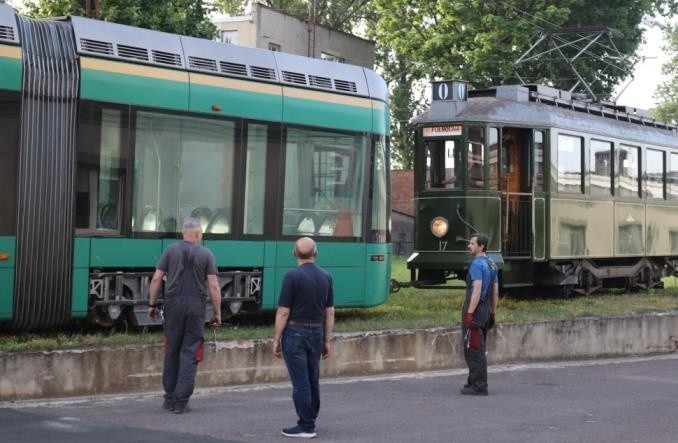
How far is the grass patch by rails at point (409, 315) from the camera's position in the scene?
39.9 ft

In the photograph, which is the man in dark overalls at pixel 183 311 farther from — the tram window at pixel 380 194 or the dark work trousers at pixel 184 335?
the tram window at pixel 380 194

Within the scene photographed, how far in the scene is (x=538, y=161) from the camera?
19812mm

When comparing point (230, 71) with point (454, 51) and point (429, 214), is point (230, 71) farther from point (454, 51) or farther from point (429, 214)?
point (454, 51)

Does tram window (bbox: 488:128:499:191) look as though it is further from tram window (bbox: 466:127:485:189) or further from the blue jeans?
the blue jeans

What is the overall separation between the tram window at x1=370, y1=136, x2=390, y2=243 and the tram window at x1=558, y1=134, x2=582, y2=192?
481 cm

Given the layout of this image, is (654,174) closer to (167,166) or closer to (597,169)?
(597,169)

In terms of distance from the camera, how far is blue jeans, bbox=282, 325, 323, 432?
30.3ft

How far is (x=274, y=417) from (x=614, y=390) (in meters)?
4.35

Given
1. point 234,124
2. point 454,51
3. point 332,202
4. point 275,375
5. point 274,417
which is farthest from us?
point 454,51

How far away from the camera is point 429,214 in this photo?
1958cm

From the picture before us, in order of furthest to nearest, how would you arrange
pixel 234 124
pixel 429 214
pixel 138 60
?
1. pixel 429 214
2. pixel 234 124
3. pixel 138 60

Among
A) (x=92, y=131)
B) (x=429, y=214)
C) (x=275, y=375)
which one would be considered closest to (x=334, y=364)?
(x=275, y=375)

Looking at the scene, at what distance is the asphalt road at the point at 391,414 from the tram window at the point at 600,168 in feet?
26.2

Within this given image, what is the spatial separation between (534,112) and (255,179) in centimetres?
668
